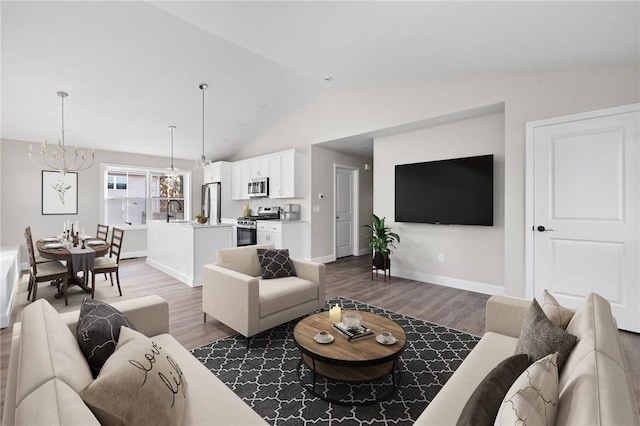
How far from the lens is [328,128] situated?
556 centimetres

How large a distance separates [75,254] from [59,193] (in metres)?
3.46

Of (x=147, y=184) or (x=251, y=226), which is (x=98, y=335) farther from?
(x=147, y=184)

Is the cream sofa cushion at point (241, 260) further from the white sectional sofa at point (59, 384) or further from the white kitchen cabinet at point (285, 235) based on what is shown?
the white kitchen cabinet at point (285, 235)

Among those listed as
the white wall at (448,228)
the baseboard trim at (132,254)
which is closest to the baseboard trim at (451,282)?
the white wall at (448,228)

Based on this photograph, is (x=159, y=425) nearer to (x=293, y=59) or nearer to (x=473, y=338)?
(x=473, y=338)

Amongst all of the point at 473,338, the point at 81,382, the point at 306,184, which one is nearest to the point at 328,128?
the point at 306,184

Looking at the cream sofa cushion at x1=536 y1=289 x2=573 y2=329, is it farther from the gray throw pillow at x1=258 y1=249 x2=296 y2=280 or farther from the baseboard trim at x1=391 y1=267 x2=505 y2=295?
the baseboard trim at x1=391 y1=267 x2=505 y2=295

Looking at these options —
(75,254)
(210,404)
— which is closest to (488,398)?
(210,404)

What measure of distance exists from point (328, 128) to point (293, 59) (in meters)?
1.92

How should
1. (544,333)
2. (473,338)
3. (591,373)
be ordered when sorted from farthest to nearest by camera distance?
(473,338) → (544,333) → (591,373)

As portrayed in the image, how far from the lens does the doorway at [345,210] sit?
21.7 ft

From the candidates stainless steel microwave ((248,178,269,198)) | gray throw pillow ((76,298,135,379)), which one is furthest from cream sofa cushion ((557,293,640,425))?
stainless steel microwave ((248,178,269,198))

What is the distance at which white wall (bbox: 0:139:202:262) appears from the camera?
5.43 meters

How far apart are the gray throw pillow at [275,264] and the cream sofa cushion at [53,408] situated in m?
2.32
